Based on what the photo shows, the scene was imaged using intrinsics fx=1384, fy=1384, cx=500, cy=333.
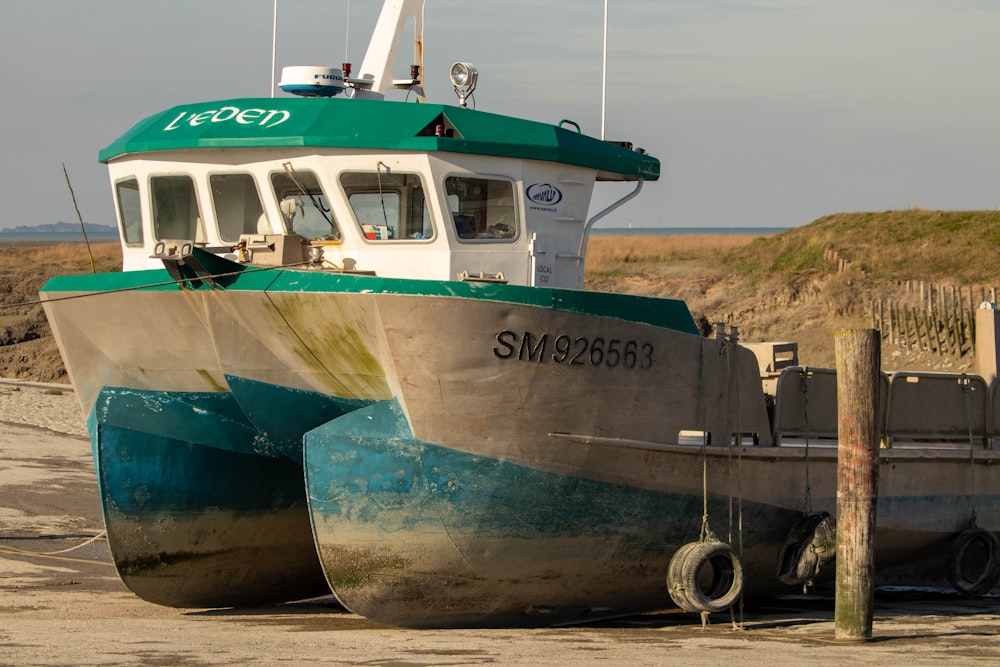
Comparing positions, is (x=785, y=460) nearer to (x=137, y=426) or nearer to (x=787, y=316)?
(x=137, y=426)

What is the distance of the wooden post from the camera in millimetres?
9539

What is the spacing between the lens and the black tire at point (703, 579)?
33.6 feet

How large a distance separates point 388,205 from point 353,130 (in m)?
0.62

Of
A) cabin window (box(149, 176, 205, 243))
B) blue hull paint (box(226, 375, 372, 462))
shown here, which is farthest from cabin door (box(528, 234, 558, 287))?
cabin window (box(149, 176, 205, 243))

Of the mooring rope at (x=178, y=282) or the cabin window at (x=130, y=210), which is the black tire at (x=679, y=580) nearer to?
the mooring rope at (x=178, y=282)

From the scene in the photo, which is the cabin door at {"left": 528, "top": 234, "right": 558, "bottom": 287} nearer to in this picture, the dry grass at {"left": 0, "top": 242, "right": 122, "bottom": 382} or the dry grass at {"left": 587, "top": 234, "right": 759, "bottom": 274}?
the dry grass at {"left": 0, "top": 242, "right": 122, "bottom": 382}

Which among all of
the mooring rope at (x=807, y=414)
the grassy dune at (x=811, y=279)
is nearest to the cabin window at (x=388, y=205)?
the mooring rope at (x=807, y=414)

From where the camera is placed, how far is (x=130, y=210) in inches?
448

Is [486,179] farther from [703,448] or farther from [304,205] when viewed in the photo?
[703,448]

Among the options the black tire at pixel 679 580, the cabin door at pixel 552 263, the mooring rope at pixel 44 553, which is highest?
the cabin door at pixel 552 263

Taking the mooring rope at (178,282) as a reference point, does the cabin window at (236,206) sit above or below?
above

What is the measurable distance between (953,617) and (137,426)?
6925 millimetres

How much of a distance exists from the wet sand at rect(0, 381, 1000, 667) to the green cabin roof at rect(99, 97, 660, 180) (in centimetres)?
361

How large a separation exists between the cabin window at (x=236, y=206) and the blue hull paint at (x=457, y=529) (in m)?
1.83
